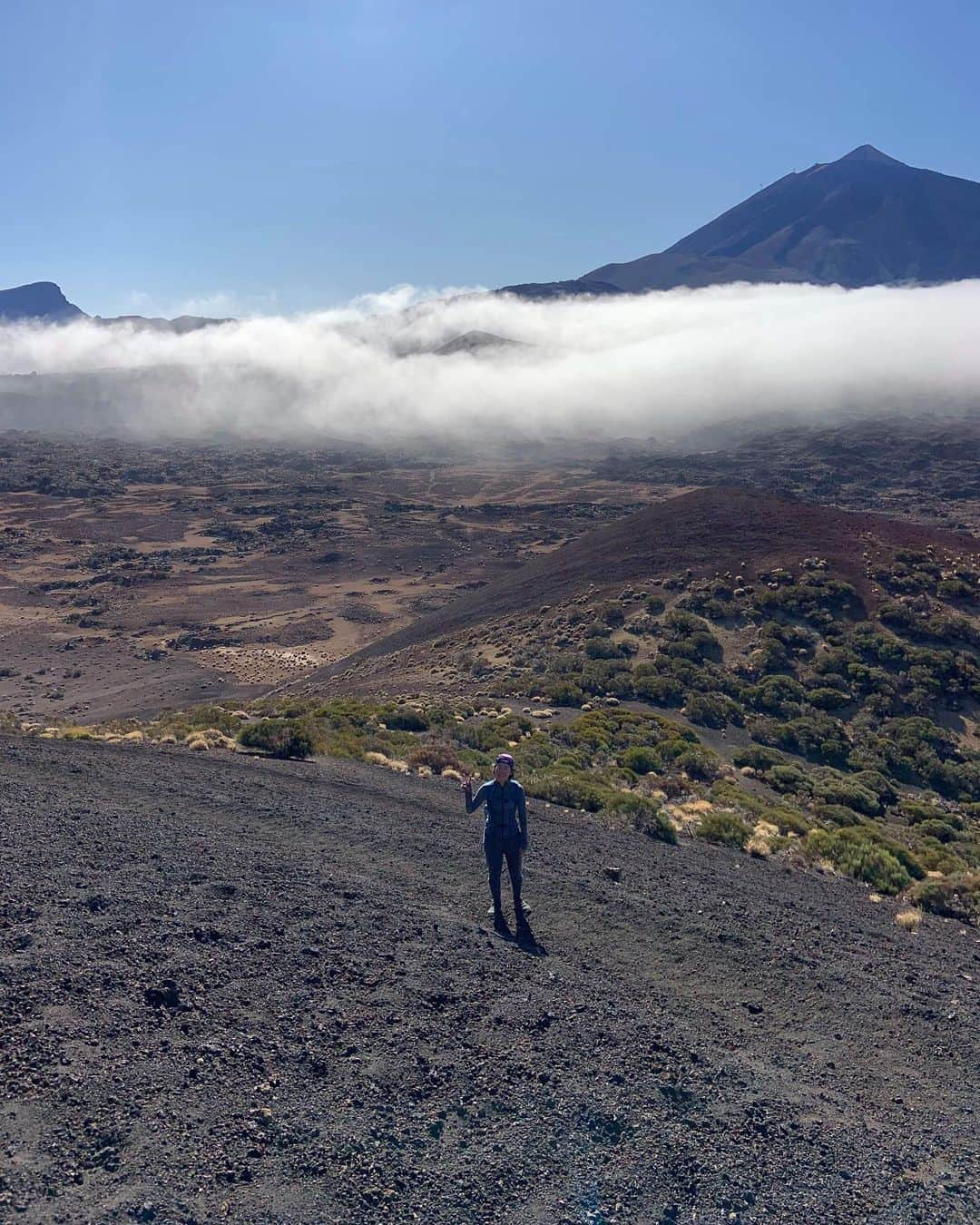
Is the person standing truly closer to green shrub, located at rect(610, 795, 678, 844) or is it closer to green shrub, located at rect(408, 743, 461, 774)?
green shrub, located at rect(610, 795, 678, 844)

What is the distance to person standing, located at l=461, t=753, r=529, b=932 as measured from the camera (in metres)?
6.88

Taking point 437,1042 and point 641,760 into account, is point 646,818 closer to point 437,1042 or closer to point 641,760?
point 641,760

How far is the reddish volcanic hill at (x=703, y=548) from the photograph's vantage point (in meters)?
27.3

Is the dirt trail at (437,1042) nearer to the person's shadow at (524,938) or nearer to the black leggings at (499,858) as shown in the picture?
the person's shadow at (524,938)

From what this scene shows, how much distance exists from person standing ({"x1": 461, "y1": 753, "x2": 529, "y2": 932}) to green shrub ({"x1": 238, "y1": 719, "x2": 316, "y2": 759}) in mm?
6236

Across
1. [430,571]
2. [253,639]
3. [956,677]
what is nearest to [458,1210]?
[956,677]

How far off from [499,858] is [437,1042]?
6.58ft

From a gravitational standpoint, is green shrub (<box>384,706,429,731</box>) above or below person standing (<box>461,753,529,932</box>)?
below

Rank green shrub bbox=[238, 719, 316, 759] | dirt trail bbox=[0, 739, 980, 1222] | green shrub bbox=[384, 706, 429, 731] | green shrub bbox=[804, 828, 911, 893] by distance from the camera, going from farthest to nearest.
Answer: green shrub bbox=[384, 706, 429, 731] → green shrub bbox=[238, 719, 316, 759] → green shrub bbox=[804, 828, 911, 893] → dirt trail bbox=[0, 739, 980, 1222]

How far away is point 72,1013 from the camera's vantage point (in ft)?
15.6

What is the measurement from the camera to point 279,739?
12.7 m

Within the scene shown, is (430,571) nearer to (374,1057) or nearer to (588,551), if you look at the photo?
(588,551)

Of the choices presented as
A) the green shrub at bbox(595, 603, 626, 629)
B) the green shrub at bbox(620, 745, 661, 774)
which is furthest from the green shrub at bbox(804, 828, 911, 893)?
the green shrub at bbox(595, 603, 626, 629)

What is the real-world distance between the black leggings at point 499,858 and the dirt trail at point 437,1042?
0.34 m
